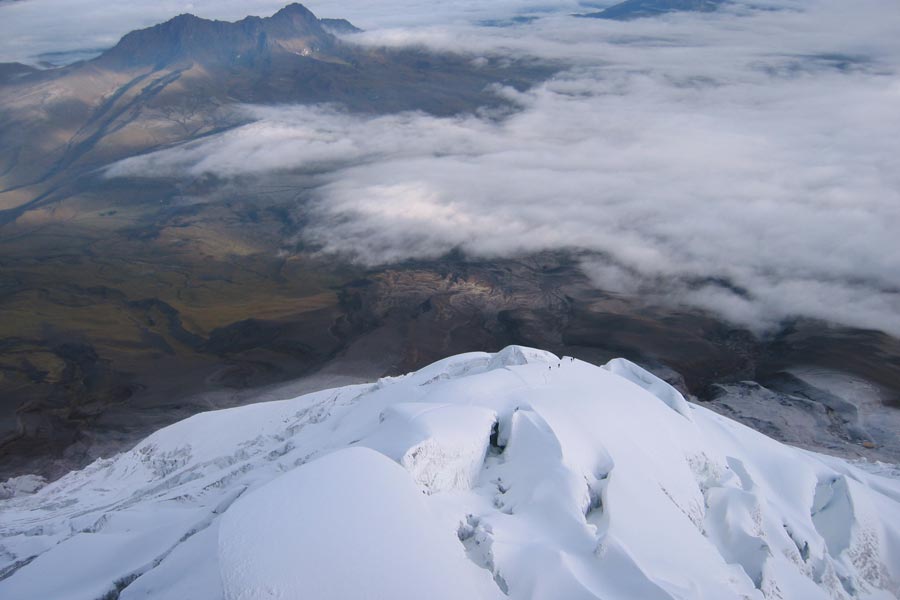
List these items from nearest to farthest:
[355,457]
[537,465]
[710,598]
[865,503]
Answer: [710,598], [355,457], [537,465], [865,503]

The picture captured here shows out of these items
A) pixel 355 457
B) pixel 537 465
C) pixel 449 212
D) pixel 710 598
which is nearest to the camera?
pixel 710 598

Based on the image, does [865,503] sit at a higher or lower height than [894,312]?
higher

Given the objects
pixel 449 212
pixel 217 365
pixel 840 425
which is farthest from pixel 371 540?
pixel 449 212

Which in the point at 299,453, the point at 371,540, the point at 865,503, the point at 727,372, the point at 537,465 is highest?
the point at 371,540

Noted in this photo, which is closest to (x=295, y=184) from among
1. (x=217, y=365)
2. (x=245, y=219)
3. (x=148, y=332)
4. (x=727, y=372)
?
(x=245, y=219)

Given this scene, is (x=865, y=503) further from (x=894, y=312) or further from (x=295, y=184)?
(x=295, y=184)

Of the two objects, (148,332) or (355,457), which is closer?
(355,457)

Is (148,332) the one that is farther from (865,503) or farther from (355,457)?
(865,503)
